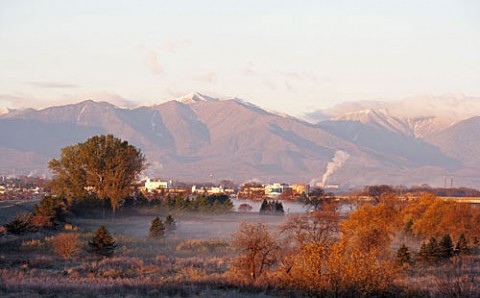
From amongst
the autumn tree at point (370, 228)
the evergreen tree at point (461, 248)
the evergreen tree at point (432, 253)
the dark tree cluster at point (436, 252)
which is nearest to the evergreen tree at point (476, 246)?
the evergreen tree at point (461, 248)

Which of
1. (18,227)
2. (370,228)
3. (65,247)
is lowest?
(65,247)

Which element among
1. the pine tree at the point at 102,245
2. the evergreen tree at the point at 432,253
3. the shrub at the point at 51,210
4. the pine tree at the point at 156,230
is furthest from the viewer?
the shrub at the point at 51,210

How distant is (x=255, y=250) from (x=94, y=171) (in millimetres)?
50325

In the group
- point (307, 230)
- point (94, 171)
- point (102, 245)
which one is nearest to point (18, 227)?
point (102, 245)

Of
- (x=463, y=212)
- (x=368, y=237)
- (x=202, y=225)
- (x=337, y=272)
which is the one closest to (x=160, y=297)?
(x=337, y=272)

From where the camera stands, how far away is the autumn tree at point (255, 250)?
2645cm

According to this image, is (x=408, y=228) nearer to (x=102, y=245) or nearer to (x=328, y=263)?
(x=102, y=245)

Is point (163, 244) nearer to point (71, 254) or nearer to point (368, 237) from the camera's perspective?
point (71, 254)

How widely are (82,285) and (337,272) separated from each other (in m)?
9.21

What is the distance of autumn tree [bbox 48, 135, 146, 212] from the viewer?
73.2 m

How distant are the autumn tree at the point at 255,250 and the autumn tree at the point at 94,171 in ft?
157

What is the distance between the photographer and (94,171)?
73875 mm

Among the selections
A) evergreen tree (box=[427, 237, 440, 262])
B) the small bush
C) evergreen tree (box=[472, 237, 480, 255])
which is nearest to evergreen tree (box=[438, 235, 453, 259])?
evergreen tree (box=[427, 237, 440, 262])

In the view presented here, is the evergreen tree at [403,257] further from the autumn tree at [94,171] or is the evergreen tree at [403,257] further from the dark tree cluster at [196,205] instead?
the dark tree cluster at [196,205]
